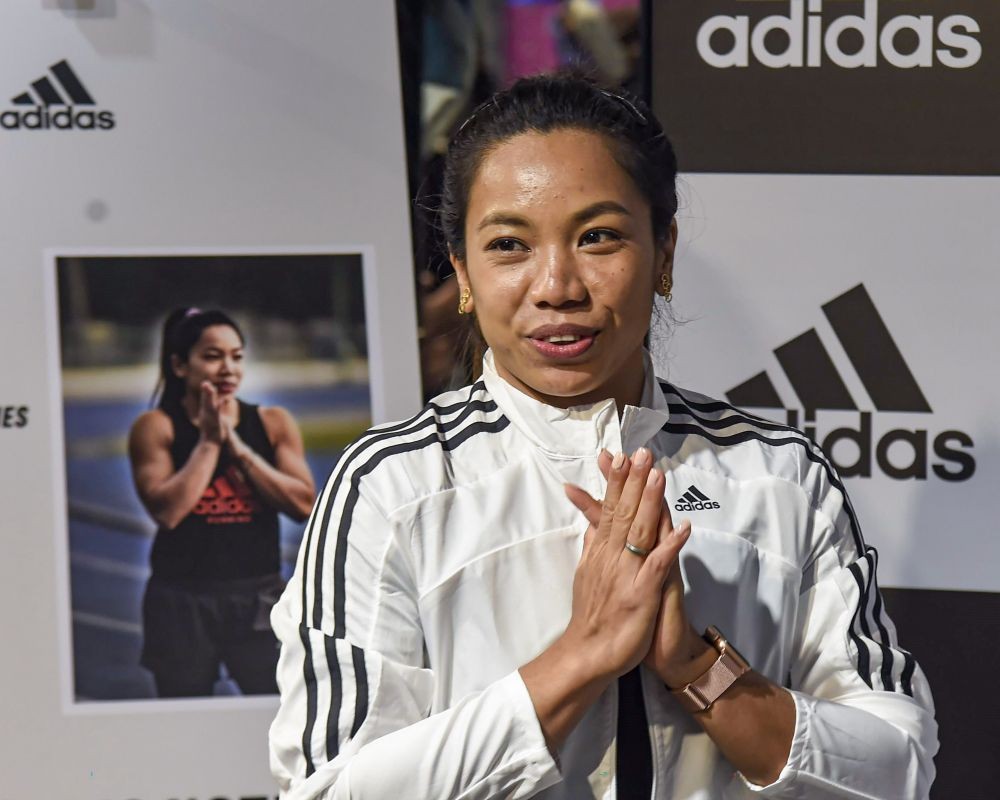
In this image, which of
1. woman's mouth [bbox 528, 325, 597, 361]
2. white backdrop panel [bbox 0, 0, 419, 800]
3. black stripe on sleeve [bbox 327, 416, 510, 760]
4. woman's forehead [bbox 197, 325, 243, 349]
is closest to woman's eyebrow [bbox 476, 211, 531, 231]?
woman's mouth [bbox 528, 325, 597, 361]

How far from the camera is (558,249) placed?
1116 mm

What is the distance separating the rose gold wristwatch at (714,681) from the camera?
1065mm

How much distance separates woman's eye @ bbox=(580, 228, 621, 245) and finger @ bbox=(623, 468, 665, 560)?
0.82 ft

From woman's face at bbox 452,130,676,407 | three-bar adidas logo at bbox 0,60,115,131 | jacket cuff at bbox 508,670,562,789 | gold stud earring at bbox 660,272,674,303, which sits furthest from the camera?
three-bar adidas logo at bbox 0,60,115,131

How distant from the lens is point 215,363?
74.3 inches

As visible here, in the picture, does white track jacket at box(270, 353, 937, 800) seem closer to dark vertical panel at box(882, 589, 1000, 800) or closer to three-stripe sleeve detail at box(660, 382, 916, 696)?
three-stripe sleeve detail at box(660, 382, 916, 696)

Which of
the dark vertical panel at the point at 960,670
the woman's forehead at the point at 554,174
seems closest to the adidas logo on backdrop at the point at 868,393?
the dark vertical panel at the point at 960,670

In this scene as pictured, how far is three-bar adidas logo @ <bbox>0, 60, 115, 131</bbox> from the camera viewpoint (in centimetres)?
181

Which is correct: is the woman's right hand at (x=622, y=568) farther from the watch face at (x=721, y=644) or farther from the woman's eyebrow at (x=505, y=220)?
the woman's eyebrow at (x=505, y=220)

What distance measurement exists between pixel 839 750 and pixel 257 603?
111 cm

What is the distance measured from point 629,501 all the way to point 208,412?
3.39 ft

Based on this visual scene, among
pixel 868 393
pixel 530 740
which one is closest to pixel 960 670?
pixel 868 393

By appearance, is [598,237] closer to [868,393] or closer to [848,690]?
[848,690]

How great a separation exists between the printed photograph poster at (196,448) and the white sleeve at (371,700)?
2.53 ft
